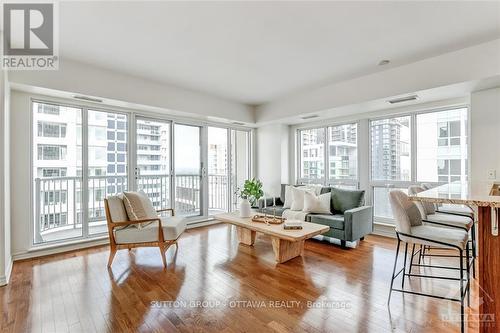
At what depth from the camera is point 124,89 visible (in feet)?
12.2

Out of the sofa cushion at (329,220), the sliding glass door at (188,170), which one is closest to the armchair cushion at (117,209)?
the sliding glass door at (188,170)

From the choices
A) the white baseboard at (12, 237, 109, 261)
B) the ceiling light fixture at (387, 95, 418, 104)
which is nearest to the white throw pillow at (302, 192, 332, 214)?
the ceiling light fixture at (387, 95, 418, 104)

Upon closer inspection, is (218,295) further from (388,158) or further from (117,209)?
(388,158)

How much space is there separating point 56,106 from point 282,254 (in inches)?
153

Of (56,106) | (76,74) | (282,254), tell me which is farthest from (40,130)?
(282,254)

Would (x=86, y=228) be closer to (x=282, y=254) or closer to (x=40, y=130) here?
Result: (x=40, y=130)

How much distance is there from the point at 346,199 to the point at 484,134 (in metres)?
1.95

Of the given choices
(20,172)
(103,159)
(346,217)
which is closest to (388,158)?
(346,217)

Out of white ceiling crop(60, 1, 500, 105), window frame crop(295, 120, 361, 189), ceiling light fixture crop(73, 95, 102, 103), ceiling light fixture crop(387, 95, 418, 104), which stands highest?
white ceiling crop(60, 1, 500, 105)

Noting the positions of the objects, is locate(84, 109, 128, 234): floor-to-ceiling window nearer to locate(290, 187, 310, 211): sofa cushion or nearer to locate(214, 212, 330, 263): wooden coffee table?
locate(214, 212, 330, 263): wooden coffee table

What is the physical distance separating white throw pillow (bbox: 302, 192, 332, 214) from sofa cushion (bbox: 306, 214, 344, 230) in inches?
6.0

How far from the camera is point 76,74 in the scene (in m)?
3.28

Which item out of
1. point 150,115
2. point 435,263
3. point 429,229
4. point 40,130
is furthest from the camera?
point 150,115

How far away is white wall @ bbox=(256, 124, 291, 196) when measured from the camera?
5.61 metres
